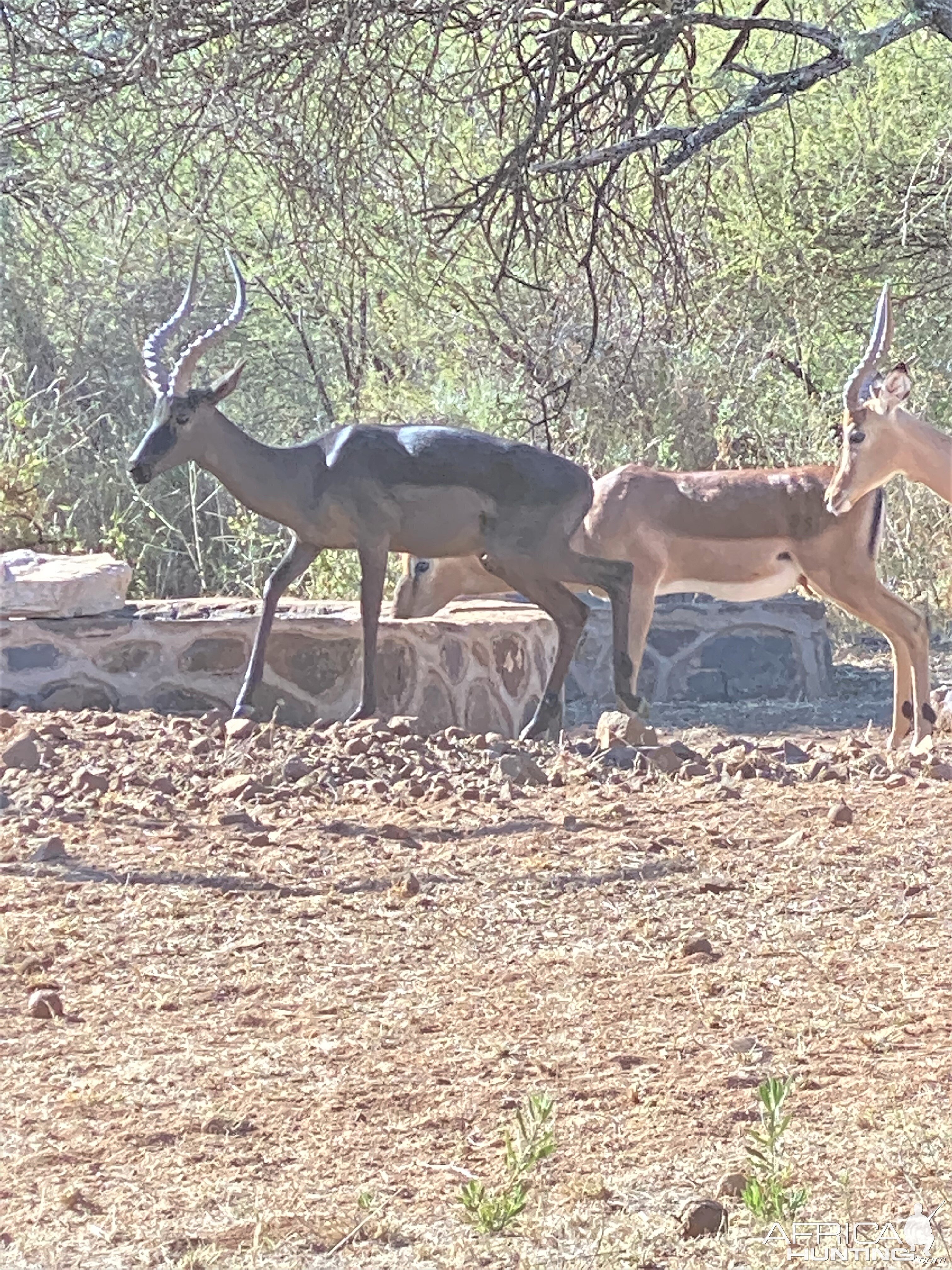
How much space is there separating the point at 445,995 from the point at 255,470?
403cm

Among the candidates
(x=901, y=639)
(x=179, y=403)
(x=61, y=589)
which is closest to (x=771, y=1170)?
(x=179, y=403)

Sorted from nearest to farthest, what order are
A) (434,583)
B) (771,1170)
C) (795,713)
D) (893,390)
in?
(771,1170) < (893,390) < (434,583) < (795,713)

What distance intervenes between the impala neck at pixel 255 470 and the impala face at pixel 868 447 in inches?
92.8

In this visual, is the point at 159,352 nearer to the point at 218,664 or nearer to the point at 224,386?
the point at 224,386

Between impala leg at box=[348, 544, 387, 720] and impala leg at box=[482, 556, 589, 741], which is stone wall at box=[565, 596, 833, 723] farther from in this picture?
impala leg at box=[348, 544, 387, 720]

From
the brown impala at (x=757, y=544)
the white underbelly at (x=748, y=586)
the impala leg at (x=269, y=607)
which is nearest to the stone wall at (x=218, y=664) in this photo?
the impala leg at (x=269, y=607)

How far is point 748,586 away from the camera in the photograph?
9.09 meters

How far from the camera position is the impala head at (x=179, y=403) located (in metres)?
7.78

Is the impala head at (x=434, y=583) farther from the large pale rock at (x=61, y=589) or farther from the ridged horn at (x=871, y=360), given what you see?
the ridged horn at (x=871, y=360)

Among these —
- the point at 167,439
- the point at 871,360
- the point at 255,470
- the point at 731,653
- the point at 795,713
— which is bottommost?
the point at 795,713

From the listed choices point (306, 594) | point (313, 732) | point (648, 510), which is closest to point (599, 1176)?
point (313, 732)

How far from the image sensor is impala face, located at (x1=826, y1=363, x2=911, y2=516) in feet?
27.3

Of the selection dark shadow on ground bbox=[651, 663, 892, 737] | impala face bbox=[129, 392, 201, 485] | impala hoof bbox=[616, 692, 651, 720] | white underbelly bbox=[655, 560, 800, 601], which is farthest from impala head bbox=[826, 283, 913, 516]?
impala face bbox=[129, 392, 201, 485]

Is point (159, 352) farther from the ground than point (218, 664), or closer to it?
farther from the ground
